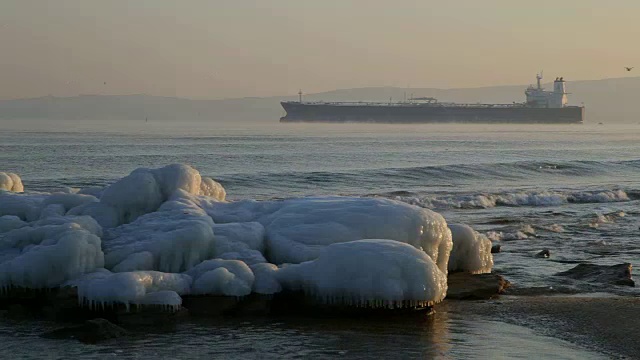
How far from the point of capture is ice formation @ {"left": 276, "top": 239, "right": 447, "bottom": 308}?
11.1 m

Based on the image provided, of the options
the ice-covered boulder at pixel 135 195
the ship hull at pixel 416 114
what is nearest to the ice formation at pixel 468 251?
the ice-covered boulder at pixel 135 195

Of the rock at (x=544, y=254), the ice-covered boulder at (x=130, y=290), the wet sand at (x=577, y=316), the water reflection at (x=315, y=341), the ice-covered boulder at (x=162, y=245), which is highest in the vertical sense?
the ice-covered boulder at (x=162, y=245)

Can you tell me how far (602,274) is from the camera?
1409 centimetres

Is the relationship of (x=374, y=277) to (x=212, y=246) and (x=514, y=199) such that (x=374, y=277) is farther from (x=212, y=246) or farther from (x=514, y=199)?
(x=514, y=199)

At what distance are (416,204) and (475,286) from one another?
52.8 ft

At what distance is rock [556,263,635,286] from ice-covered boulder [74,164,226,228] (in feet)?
20.7

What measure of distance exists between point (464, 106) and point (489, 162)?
124795 millimetres

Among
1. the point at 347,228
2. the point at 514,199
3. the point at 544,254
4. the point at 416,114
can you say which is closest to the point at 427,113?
the point at 416,114

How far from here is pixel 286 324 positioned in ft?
35.5

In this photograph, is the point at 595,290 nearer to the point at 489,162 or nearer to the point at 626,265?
the point at 626,265

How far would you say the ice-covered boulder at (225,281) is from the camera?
37.6 feet

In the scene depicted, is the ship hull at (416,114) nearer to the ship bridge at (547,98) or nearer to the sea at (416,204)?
the ship bridge at (547,98)

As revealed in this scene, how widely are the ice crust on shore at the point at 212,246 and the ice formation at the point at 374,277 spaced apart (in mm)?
13

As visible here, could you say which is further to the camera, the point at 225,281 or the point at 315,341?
the point at 225,281
